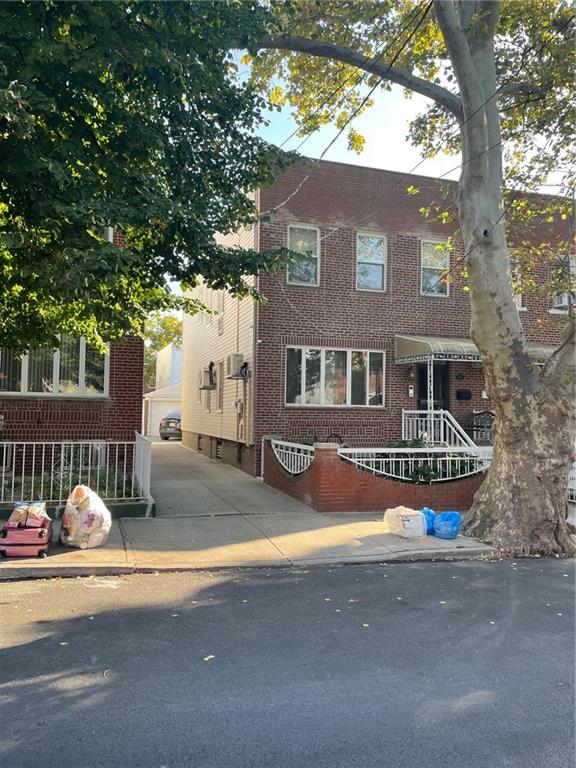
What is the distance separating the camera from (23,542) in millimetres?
6730

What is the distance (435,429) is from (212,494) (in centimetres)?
Result: 602

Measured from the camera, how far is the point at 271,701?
367 centimetres

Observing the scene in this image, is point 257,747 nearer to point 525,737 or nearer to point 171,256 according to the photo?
point 525,737

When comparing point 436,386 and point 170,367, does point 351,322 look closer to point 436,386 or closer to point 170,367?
point 436,386

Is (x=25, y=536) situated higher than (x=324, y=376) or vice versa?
(x=324, y=376)

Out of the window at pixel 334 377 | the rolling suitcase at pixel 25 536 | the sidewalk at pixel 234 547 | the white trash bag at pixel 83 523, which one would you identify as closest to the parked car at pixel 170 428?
the window at pixel 334 377

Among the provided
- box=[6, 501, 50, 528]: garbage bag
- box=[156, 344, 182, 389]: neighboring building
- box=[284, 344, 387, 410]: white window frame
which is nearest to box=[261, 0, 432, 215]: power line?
box=[284, 344, 387, 410]: white window frame

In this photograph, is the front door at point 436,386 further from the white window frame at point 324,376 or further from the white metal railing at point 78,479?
the white metal railing at point 78,479

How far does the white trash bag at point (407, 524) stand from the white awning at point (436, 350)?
5845 millimetres

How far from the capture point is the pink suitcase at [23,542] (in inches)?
264

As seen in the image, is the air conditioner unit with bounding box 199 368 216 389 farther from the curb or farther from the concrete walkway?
the curb

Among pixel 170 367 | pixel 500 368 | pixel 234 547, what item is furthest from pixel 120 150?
pixel 170 367

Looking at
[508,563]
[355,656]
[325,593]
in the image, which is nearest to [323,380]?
[508,563]

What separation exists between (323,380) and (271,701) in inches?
439
